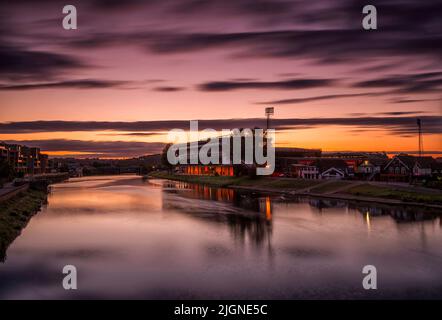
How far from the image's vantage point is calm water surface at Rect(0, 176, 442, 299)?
840 inches

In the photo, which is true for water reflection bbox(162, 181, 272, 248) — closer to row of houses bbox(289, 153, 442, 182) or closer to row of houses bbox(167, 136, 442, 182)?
row of houses bbox(167, 136, 442, 182)

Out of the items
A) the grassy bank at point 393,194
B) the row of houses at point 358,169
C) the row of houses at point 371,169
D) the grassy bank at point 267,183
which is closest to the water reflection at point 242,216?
the grassy bank at point 393,194

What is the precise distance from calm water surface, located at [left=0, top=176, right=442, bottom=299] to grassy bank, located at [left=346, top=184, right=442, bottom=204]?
4058 mm

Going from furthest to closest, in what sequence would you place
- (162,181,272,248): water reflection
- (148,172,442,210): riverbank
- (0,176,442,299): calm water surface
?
(148,172,442,210): riverbank < (162,181,272,248): water reflection < (0,176,442,299): calm water surface

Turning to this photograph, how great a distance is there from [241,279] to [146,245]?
11.4 meters

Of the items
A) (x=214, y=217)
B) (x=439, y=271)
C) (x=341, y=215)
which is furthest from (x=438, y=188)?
(x=439, y=271)

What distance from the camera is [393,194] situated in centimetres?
5659

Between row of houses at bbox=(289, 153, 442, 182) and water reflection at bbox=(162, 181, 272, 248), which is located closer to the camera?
water reflection at bbox=(162, 181, 272, 248)

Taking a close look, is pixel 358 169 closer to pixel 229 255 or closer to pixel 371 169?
pixel 371 169

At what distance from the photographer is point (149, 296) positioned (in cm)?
2042

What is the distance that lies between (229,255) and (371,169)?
3291 inches

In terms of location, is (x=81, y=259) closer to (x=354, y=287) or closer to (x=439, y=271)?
(x=354, y=287)

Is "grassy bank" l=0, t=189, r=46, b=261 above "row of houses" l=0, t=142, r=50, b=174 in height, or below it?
below

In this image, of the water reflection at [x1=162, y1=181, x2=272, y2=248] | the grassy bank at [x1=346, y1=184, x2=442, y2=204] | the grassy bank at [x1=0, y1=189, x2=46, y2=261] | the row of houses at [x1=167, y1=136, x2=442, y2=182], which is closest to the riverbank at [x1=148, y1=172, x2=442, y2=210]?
the grassy bank at [x1=346, y1=184, x2=442, y2=204]
